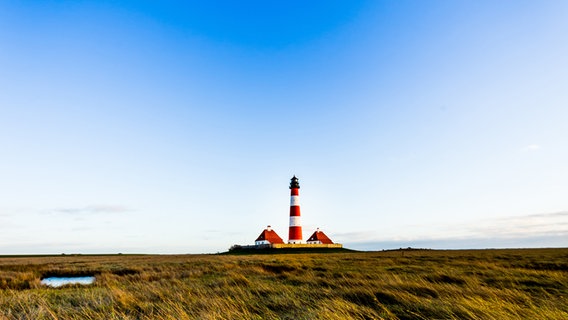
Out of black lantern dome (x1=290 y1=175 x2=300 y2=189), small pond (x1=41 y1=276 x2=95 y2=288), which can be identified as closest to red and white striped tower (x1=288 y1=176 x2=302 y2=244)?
black lantern dome (x1=290 y1=175 x2=300 y2=189)

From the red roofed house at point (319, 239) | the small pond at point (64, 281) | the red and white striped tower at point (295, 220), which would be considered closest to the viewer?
the small pond at point (64, 281)

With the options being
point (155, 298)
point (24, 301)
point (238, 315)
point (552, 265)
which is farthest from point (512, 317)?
point (552, 265)

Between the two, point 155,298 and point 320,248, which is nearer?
point 155,298

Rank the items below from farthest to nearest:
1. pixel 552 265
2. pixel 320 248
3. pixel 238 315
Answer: pixel 320 248, pixel 552 265, pixel 238 315

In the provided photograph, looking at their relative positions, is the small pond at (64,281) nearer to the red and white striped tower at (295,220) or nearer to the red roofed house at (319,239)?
the red and white striped tower at (295,220)

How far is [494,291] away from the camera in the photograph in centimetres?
891

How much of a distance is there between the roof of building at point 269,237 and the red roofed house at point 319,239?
249 inches

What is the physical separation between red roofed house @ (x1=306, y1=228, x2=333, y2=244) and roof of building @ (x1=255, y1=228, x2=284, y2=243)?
6.33 m

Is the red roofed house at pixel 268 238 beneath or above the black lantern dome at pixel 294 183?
beneath

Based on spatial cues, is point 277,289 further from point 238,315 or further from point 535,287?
point 535,287

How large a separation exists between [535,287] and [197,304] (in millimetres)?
8854

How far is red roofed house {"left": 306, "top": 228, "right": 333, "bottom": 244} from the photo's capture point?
2683 inches

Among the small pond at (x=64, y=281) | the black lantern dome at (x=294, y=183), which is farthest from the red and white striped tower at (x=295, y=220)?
the small pond at (x=64, y=281)

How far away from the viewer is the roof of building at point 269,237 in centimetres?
6400
